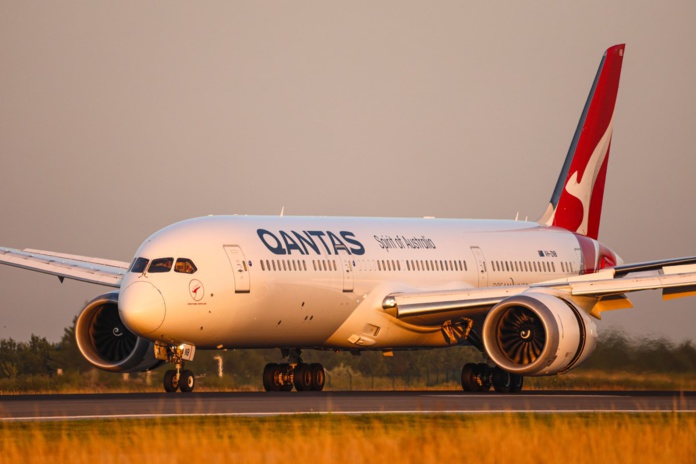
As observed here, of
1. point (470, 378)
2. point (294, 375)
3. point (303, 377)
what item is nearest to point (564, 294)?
point (470, 378)

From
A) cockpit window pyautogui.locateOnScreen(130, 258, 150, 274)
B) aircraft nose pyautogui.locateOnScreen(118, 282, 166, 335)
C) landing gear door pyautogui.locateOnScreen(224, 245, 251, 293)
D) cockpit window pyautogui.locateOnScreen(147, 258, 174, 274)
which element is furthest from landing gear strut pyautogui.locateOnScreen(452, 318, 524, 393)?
aircraft nose pyautogui.locateOnScreen(118, 282, 166, 335)

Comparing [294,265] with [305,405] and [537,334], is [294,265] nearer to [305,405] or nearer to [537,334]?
[537,334]

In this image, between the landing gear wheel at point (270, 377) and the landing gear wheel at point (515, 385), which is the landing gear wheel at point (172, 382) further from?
the landing gear wheel at point (515, 385)

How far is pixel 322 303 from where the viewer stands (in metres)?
33.3

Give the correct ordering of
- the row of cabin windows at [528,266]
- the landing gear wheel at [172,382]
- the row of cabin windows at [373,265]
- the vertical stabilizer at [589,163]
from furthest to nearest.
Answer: the vertical stabilizer at [589,163], the row of cabin windows at [528,266], the row of cabin windows at [373,265], the landing gear wheel at [172,382]

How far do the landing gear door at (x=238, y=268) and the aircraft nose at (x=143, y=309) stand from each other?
1985mm

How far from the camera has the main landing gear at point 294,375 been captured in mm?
35156

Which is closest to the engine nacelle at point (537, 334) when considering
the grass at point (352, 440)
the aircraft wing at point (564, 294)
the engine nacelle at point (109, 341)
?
the aircraft wing at point (564, 294)

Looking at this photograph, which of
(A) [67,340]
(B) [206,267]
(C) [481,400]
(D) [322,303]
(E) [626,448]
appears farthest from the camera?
(A) [67,340]

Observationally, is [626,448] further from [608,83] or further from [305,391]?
[608,83]

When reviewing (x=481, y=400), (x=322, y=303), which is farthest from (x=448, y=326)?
(x=481, y=400)

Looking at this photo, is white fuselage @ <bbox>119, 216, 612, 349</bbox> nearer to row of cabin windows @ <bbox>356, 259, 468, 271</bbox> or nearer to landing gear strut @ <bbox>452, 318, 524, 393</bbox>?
row of cabin windows @ <bbox>356, 259, 468, 271</bbox>

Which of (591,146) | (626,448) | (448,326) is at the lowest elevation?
(626,448)

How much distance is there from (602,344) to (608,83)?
9.76m
